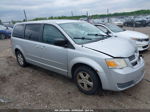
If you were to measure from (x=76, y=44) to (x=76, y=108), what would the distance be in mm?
1365

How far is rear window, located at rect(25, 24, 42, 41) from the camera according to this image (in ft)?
14.3

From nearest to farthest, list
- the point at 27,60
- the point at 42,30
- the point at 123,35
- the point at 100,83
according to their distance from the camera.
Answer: the point at 100,83, the point at 42,30, the point at 27,60, the point at 123,35

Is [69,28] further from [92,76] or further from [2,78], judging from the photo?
[2,78]

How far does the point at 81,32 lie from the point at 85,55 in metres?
0.91

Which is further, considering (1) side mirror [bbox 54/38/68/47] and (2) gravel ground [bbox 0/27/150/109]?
(1) side mirror [bbox 54/38/68/47]

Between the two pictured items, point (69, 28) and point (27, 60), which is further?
point (27, 60)

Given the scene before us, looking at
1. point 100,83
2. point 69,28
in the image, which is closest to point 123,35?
point 69,28


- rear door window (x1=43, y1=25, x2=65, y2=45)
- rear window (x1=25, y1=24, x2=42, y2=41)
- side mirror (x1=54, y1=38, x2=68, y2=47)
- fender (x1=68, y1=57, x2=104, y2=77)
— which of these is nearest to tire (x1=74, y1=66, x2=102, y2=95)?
fender (x1=68, y1=57, x2=104, y2=77)

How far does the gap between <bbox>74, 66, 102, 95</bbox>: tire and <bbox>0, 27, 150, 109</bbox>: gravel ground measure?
15cm

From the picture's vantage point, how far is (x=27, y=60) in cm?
509

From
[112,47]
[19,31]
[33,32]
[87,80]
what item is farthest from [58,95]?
[19,31]

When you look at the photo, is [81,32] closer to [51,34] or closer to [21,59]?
[51,34]

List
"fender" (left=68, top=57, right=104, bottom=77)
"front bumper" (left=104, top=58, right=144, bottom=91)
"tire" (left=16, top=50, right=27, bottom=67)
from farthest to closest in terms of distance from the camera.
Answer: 1. "tire" (left=16, top=50, right=27, bottom=67)
2. "fender" (left=68, top=57, right=104, bottom=77)
3. "front bumper" (left=104, top=58, right=144, bottom=91)

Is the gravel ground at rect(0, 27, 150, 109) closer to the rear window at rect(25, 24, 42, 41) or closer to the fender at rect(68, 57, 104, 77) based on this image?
the fender at rect(68, 57, 104, 77)
